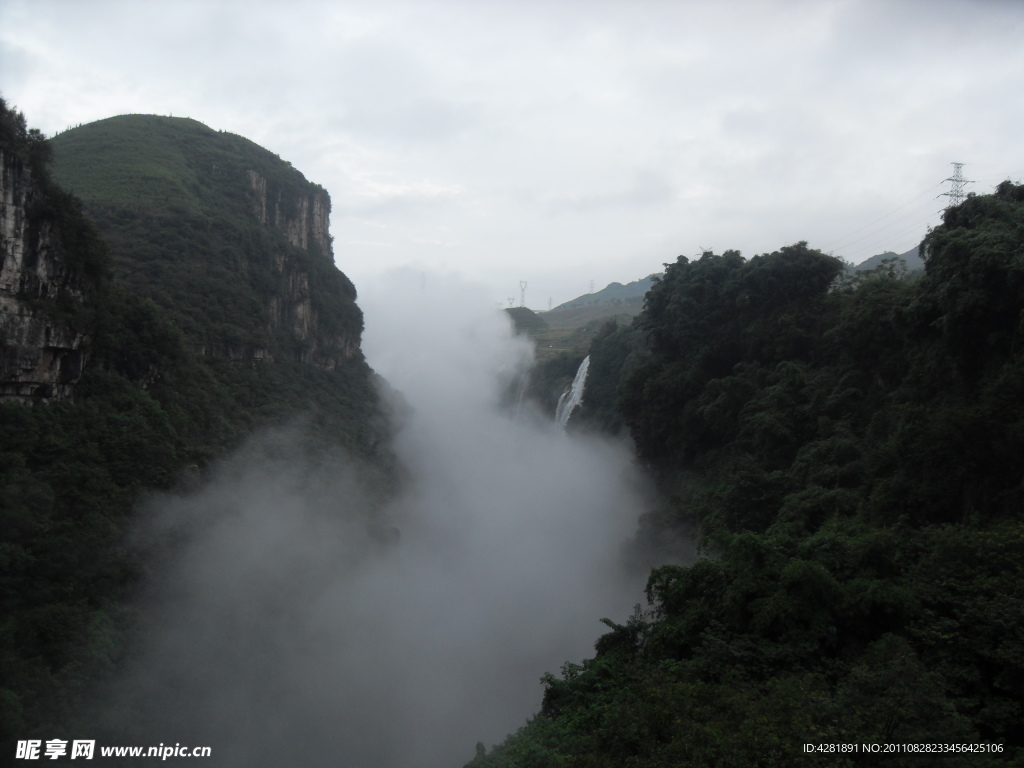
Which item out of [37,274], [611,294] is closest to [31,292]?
[37,274]

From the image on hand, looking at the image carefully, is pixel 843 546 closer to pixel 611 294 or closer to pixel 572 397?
pixel 572 397

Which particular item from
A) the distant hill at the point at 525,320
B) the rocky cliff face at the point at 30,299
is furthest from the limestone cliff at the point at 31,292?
the distant hill at the point at 525,320

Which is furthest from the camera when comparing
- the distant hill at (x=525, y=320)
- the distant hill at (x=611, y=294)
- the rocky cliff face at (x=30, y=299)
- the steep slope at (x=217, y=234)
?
the distant hill at (x=611, y=294)

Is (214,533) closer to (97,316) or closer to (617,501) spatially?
(97,316)

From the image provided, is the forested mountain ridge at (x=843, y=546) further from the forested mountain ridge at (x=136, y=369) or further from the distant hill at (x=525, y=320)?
the distant hill at (x=525, y=320)

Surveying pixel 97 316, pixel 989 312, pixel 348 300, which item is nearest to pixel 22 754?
pixel 97 316

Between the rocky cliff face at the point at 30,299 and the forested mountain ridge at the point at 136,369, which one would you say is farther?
the rocky cliff face at the point at 30,299

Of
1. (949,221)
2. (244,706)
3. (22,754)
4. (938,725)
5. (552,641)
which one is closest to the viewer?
(938,725)

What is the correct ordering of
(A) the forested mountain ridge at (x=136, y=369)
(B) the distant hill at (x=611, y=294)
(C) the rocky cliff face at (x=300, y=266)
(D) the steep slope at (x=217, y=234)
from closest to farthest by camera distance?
(A) the forested mountain ridge at (x=136, y=369) < (D) the steep slope at (x=217, y=234) < (C) the rocky cliff face at (x=300, y=266) < (B) the distant hill at (x=611, y=294)
